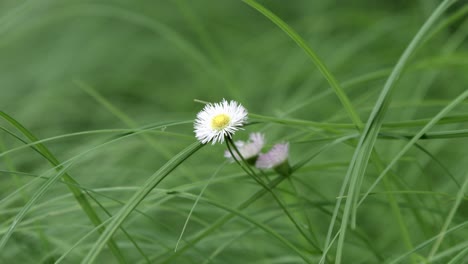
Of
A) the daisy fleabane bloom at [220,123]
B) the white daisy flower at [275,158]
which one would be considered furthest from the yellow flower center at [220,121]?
the white daisy flower at [275,158]

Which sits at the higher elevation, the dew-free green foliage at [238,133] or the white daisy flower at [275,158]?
the dew-free green foliage at [238,133]

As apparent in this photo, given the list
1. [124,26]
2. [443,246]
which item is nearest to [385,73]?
[443,246]

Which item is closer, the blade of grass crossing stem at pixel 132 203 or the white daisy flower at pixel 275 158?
the blade of grass crossing stem at pixel 132 203

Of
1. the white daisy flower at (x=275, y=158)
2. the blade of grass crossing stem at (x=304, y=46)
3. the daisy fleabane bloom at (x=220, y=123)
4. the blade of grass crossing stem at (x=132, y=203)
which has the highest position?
the blade of grass crossing stem at (x=304, y=46)

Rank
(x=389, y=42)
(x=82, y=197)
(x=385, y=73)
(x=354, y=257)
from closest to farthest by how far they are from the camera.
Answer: (x=82, y=197) → (x=385, y=73) → (x=354, y=257) → (x=389, y=42)

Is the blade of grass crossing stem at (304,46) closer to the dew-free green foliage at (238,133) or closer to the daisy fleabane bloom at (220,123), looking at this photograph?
the dew-free green foliage at (238,133)

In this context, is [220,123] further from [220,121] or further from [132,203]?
[132,203]

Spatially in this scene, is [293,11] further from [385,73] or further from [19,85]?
[385,73]
